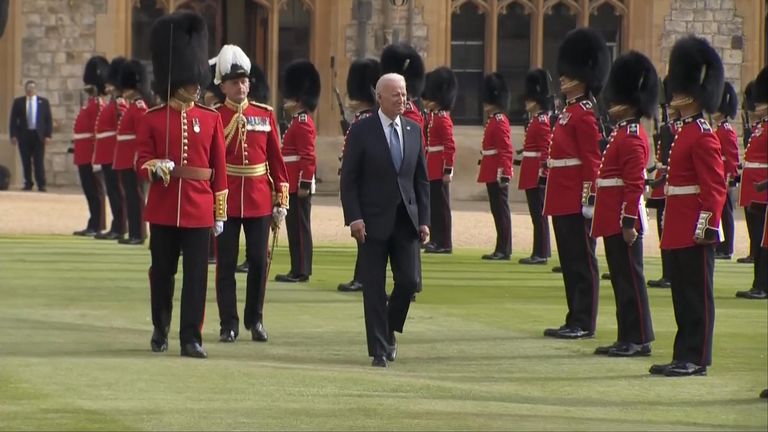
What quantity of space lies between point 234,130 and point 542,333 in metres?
2.12

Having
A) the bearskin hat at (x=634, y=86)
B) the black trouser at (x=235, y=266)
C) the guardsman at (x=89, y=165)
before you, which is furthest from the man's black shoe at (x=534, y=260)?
the black trouser at (x=235, y=266)

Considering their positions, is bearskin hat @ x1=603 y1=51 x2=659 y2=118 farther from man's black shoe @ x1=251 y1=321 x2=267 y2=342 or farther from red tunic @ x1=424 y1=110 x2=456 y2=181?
red tunic @ x1=424 y1=110 x2=456 y2=181

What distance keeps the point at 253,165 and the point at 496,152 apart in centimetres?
657

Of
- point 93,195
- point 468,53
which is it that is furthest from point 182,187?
point 468,53

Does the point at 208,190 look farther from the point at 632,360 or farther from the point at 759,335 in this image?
the point at 759,335

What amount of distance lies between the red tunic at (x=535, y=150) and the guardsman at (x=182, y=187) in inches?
261

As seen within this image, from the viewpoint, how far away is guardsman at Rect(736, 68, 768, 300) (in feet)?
42.9

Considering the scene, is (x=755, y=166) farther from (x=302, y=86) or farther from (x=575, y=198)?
(x=575, y=198)

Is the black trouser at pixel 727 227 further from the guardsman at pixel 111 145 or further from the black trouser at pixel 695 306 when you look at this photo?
the black trouser at pixel 695 306

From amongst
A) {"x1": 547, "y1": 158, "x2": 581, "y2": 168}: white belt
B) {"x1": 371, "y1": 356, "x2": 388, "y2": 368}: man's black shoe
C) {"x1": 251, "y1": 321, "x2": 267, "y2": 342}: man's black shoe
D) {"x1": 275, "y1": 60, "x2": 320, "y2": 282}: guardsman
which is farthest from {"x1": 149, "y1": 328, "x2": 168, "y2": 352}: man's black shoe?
{"x1": 275, "y1": 60, "x2": 320, "y2": 282}: guardsman

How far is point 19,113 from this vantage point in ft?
72.8

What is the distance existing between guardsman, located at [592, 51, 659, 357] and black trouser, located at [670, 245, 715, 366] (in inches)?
23.6

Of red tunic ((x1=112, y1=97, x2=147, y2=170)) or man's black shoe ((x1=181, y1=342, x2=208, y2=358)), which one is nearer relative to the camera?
man's black shoe ((x1=181, y1=342, x2=208, y2=358))

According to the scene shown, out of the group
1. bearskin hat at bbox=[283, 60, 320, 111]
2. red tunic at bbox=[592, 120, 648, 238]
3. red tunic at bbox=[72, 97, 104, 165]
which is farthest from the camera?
red tunic at bbox=[72, 97, 104, 165]
